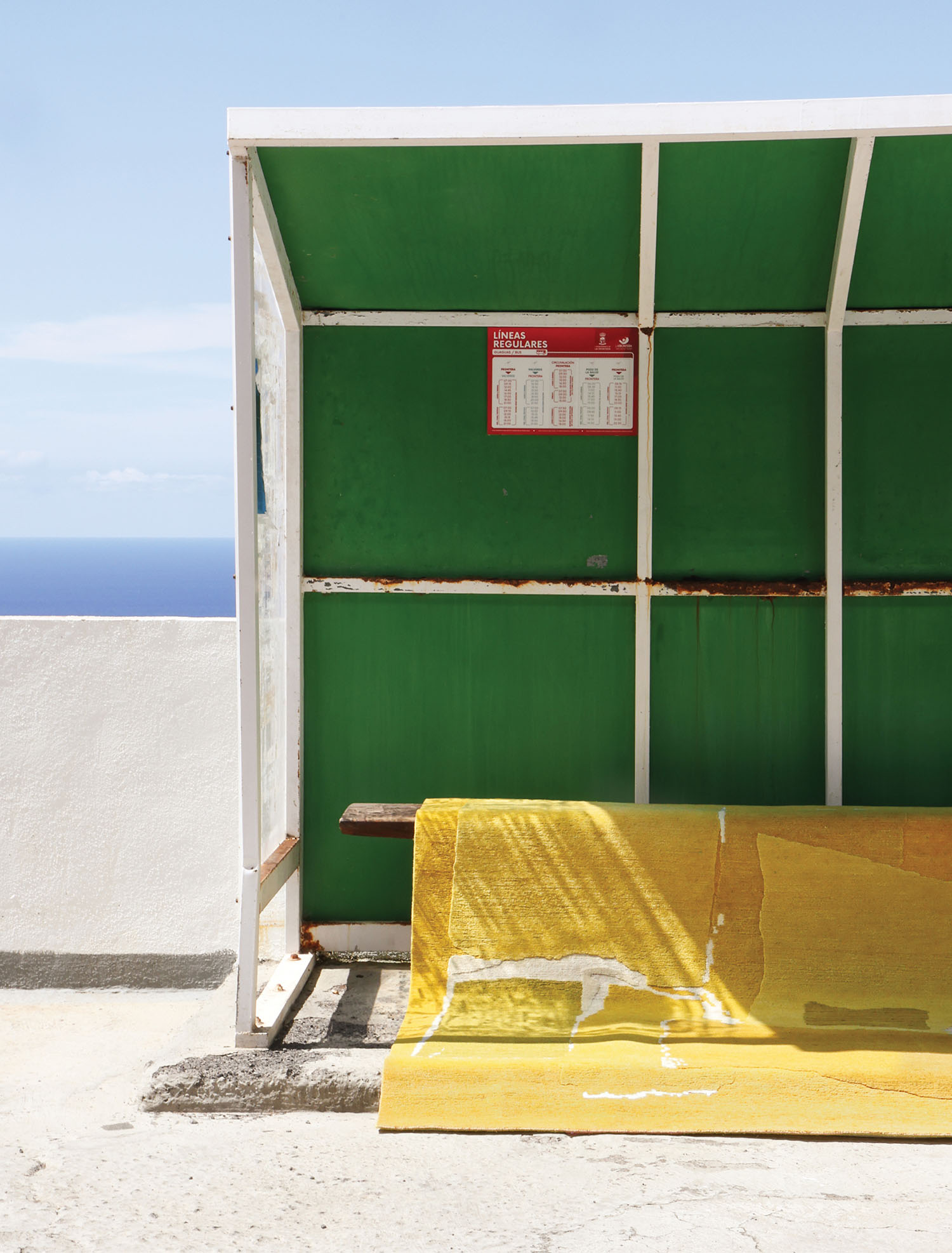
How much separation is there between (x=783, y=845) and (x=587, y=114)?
2.30 metres

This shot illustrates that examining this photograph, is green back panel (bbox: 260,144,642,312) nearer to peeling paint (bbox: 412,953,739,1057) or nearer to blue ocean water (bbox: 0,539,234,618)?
peeling paint (bbox: 412,953,739,1057)

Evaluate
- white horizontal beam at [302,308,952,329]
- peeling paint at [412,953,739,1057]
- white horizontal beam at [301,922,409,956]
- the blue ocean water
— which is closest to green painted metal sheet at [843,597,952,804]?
white horizontal beam at [302,308,952,329]

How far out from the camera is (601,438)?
3648 millimetres

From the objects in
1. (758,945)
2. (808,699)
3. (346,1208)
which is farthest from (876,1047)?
(346,1208)

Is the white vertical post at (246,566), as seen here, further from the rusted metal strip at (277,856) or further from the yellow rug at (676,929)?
the yellow rug at (676,929)

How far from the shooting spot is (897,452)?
3.59 m

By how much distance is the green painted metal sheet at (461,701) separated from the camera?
12.2 ft

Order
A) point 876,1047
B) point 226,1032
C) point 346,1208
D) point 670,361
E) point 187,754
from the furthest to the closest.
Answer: point 187,754 < point 670,361 < point 226,1032 < point 876,1047 < point 346,1208

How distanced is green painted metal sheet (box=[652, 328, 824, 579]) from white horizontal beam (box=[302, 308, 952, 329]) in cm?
4

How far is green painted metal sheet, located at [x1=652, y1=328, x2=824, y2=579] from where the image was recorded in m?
3.60

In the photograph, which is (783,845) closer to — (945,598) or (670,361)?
(945,598)

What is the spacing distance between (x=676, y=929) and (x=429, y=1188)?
3.81ft

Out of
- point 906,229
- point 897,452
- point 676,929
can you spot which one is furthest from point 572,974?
point 906,229

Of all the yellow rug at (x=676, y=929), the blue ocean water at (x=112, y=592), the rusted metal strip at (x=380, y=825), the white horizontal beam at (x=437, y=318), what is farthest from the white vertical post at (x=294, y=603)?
the blue ocean water at (x=112, y=592)
